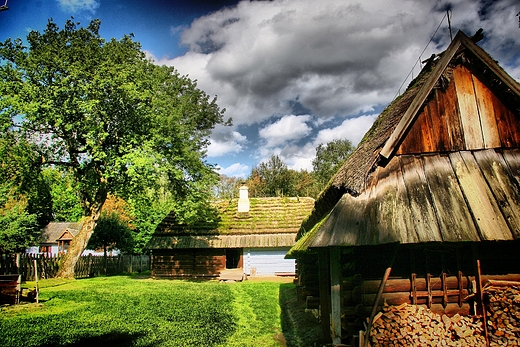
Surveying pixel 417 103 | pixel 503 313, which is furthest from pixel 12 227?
pixel 503 313

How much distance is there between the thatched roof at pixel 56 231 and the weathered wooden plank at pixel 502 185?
5549 centimetres

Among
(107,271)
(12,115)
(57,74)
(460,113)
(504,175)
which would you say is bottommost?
(107,271)

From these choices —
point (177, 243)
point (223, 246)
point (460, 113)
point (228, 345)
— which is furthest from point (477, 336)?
point (177, 243)

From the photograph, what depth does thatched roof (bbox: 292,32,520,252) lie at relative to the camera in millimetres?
6207

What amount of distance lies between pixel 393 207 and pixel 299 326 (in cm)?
583

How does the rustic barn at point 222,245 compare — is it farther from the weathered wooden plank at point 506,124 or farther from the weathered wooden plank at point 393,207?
the weathered wooden plank at point 506,124

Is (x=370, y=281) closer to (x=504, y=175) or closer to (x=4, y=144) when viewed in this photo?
(x=504, y=175)

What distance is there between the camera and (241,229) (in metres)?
27.2

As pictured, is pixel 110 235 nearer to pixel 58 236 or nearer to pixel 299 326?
pixel 58 236

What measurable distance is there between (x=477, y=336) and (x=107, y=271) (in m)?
29.7

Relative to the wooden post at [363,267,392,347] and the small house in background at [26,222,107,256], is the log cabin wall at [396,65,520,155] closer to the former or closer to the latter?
the wooden post at [363,267,392,347]

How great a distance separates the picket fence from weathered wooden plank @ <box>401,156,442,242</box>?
14522mm

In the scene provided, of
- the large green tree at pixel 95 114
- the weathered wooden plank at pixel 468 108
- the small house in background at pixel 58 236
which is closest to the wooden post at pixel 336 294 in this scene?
the weathered wooden plank at pixel 468 108

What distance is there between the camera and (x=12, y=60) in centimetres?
2127
